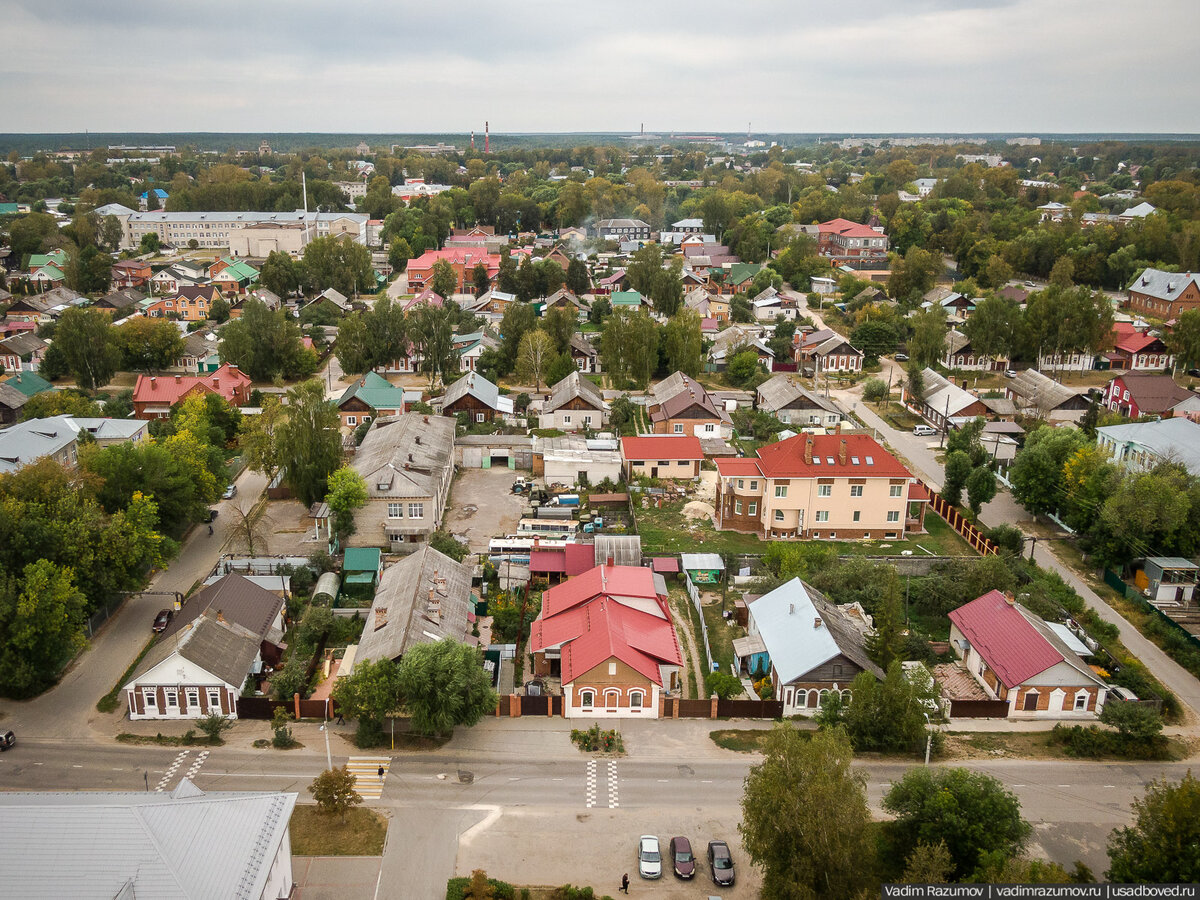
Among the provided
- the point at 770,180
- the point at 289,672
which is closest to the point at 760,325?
the point at 289,672

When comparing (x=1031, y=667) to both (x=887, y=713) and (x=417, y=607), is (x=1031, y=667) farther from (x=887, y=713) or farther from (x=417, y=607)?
(x=417, y=607)

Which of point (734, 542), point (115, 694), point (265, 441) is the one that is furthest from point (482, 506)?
point (115, 694)

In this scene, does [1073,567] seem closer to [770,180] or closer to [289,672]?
[289,672]

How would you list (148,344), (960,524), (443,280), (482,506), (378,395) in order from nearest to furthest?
(960,524) < (482,506) < (378,395) < (148,344) < (443,280)

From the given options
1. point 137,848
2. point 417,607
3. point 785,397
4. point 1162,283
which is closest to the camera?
point 137,848

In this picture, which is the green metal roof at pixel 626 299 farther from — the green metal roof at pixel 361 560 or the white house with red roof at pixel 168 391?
the green metal roof at pixel 361 560

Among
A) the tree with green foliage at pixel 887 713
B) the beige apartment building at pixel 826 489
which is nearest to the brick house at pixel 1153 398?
the beige apartment building at pixel 826 489
